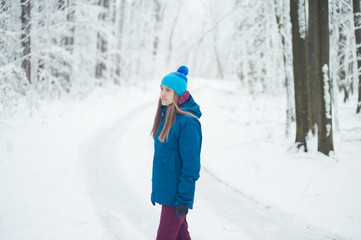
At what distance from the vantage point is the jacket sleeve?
7.59 ft

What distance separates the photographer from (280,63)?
39.6ft

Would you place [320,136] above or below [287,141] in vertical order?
above

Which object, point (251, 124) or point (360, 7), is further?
point (251, 124)

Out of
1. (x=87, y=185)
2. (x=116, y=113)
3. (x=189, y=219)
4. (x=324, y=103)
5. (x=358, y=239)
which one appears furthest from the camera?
(x=116, y=113)

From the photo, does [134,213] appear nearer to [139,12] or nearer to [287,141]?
[287,141]

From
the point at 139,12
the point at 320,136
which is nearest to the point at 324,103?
the point at 320,136

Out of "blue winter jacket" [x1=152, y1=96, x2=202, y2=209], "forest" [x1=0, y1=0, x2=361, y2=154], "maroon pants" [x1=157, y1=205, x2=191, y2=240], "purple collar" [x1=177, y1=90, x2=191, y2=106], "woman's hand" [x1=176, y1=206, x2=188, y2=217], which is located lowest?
"maroon pants" [x1=157, y1=205, x2=191, y2=240]

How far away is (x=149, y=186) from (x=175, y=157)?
346 cm

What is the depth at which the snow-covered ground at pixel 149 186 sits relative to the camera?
3.95m

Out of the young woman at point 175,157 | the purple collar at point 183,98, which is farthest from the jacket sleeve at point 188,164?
the purple collar at point 183,98

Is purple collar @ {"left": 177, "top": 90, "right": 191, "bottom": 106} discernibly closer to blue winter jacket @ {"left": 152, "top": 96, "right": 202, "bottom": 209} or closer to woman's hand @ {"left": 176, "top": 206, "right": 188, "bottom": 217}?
blue winter jacket @ {"left": 152, "top": 96, "right": 202, "bottom": 209}

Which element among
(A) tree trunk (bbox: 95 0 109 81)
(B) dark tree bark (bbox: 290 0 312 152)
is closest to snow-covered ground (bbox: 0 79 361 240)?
(B) dark tree bark (bbox: 290 0 312 152)

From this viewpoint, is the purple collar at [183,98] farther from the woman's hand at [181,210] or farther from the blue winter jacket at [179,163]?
the woman's hand at [181,210]

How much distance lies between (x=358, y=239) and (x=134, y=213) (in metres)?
3.49
